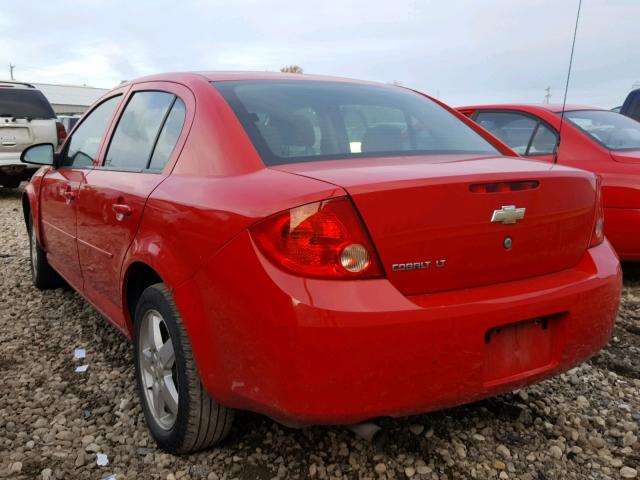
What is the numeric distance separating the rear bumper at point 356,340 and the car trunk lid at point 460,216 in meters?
0.08

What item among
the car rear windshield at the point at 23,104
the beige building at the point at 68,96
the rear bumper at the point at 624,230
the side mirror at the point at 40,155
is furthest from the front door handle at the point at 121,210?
the beige building at the point at 68,96

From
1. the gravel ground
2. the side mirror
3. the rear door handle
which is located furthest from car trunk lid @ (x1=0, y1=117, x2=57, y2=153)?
the gravel ground

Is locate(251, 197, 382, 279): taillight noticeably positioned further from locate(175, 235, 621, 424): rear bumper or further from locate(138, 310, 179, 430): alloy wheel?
locate(138, 310, 179, 430): alloy wheel

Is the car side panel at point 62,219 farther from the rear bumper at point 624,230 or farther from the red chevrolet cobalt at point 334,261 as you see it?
the rear bumper at point 624,230

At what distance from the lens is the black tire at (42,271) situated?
14.9 feet

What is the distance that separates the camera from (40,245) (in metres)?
4.39

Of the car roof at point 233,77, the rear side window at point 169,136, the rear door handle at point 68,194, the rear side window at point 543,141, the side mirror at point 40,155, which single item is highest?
the car roof at point 233,77

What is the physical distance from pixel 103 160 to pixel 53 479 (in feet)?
5.40

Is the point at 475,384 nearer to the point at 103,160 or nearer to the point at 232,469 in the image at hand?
the point at 232,469

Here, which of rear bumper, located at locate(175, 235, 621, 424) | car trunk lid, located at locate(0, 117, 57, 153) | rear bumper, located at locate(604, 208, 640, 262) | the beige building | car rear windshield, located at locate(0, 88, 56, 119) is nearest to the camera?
rear bumper, located at locate(175, 235, 621, 424)

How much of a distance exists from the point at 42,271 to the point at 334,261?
3567mm

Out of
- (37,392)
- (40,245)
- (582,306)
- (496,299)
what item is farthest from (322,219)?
(40,245)

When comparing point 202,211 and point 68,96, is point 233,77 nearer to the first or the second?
point 202,211

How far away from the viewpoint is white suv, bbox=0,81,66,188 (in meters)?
10.0
